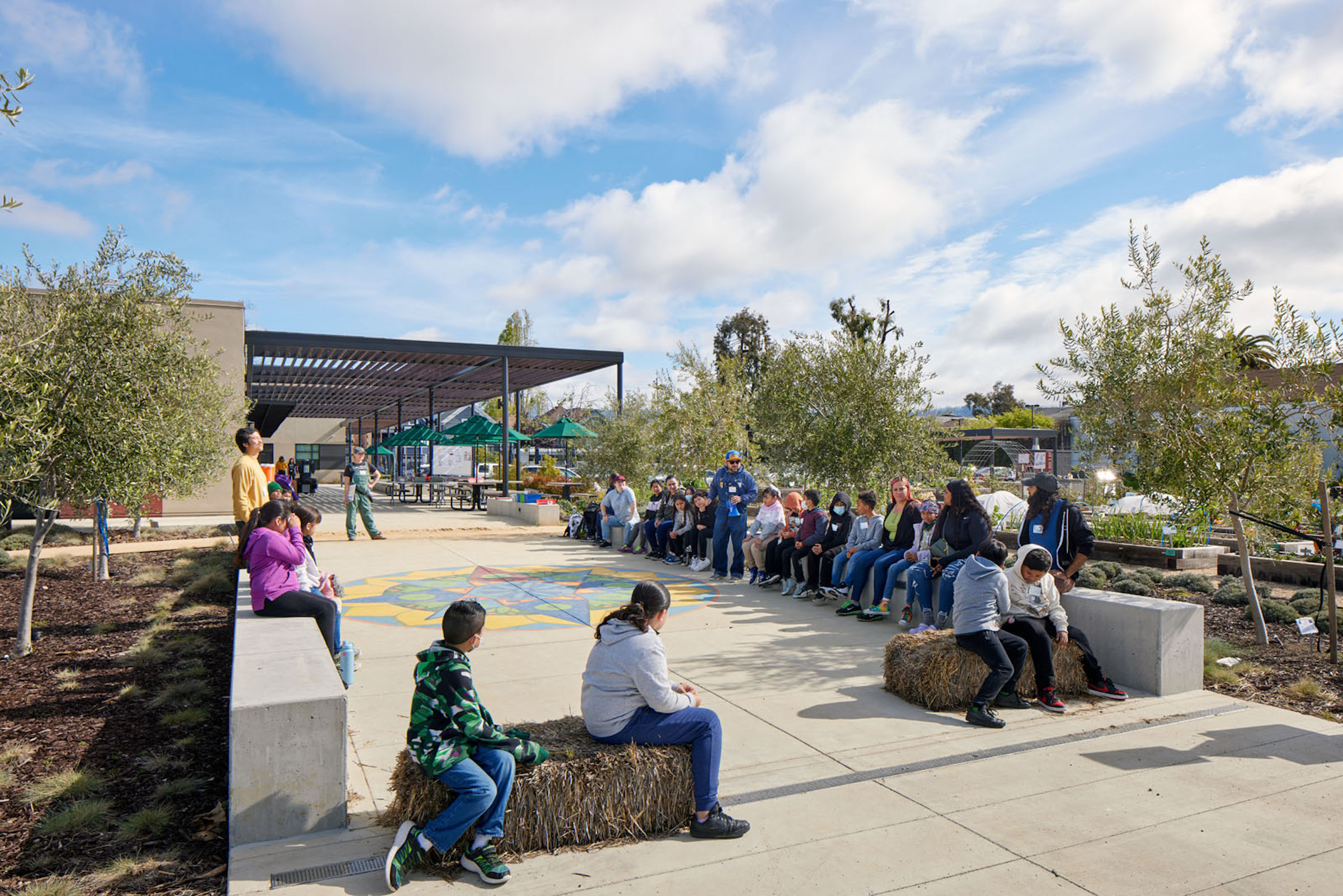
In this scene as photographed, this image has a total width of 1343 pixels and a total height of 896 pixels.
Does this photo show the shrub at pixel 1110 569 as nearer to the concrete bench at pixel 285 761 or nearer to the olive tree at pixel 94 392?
the concrete bench at pixel 285 761

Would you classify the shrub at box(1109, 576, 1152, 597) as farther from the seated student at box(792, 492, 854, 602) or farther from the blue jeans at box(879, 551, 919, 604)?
the seated student at box(792, 492, 854, 602)

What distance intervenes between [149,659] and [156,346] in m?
3.26

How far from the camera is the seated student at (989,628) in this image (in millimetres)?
5793

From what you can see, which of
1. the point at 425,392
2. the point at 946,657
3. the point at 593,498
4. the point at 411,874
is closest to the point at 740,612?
the point at 946,657

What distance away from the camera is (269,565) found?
6.12 m

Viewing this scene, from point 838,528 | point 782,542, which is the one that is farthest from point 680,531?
point 838,528

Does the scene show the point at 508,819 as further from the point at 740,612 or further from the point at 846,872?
the point at 740,612

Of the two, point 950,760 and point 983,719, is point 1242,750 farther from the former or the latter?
point 950,760

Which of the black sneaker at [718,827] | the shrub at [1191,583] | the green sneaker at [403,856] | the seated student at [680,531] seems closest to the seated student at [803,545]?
the seated student at [680,531]

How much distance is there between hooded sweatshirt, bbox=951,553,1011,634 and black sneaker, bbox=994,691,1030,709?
1.76 feet

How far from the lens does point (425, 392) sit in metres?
35.3

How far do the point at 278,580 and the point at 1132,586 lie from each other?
30.6 feet

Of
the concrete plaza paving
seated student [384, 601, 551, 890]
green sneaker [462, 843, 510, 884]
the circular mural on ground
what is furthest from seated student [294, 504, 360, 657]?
green sneaker [462, 843, 510, 884]

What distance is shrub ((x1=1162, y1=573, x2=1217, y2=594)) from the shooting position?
1069 cm
